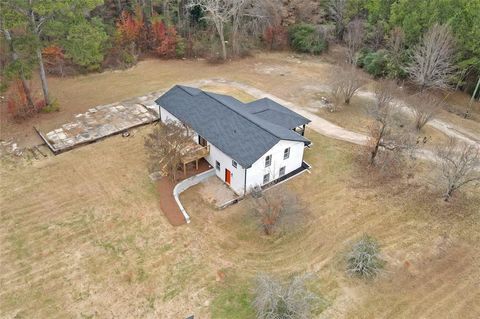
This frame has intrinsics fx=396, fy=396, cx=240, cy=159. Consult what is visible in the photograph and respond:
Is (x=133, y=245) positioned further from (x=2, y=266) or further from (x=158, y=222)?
(x=2, y=266)

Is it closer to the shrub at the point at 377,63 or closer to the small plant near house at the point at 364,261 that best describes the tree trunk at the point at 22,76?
the small plant near house at the point at 364,261

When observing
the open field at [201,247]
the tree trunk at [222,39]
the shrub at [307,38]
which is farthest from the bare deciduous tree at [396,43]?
the tree trunk at [222,39]

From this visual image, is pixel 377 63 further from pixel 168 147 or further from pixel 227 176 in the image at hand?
pixel 168 147

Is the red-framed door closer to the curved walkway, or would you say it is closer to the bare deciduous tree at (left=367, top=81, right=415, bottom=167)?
the curved walkway

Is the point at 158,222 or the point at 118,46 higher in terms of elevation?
the point at 118,46

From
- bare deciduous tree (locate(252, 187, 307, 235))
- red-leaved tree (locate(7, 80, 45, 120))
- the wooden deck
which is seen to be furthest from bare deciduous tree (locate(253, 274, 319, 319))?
red-leaved tree (locate(7, 80, 45, 120))

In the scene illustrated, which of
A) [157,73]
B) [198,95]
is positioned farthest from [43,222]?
[157,73]
